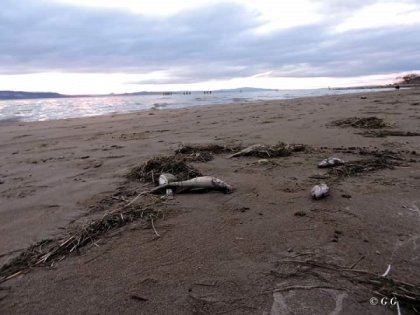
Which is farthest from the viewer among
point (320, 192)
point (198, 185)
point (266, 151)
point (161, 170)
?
point (266, 151)


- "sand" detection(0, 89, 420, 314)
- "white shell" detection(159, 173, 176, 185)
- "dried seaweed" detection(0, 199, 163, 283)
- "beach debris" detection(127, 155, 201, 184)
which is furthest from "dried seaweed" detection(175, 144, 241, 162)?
"dried seaweed" detection(0, 199, 163, 283)

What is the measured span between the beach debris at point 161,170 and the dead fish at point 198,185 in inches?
12.0

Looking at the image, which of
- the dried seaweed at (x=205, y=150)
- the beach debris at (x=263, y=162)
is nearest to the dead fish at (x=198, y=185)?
the beach debris at (x=263, y=162)

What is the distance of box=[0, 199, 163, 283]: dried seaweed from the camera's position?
96.0 inches

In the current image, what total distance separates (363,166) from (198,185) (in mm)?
1819

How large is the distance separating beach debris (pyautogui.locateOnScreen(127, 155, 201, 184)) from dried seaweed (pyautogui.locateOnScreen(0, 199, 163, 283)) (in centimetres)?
87

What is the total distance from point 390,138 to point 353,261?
416 centimetres

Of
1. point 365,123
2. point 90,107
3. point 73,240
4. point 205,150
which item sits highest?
point 365,123

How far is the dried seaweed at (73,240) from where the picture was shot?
8.00ft

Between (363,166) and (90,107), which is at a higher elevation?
(363,166)

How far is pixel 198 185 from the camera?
3623mm

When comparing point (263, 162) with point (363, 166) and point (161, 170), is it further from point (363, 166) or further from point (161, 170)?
point (161, 170)

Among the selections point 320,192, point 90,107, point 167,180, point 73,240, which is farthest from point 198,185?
point 90,107

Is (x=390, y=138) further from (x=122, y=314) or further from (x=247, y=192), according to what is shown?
(x=122, y=314)
